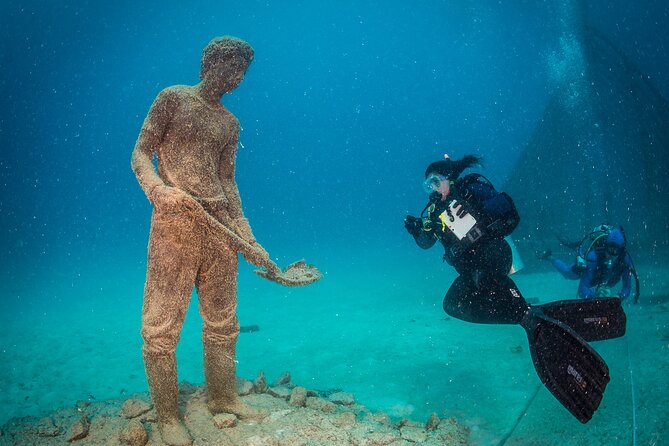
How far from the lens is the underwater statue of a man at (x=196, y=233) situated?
2.63 meters

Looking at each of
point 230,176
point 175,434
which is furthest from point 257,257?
point 175,434

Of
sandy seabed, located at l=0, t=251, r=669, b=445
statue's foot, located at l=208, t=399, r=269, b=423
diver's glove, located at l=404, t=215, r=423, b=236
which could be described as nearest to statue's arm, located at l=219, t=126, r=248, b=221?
statue's foot, located at l=208, t=399, r=269, b=423

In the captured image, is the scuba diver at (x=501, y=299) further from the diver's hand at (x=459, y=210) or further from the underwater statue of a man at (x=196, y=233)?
the underwater statue of a man at (x=196, y=233)

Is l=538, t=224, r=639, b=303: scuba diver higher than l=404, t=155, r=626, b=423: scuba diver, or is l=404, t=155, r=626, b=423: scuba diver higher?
l=538, t=224, r=639, b=303: scuba diver

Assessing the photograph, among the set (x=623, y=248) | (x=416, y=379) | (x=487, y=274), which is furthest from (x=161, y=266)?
(x=623, y=248)

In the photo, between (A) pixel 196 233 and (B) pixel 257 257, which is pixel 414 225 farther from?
(A) pixel 196 233

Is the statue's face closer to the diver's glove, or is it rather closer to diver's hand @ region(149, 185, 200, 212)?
diver's hand @ region(149, 185, 200, 212)

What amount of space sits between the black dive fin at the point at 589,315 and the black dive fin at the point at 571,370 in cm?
31

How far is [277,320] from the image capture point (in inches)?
408

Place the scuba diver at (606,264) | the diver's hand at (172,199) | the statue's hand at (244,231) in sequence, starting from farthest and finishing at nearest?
the scuba diver at (606,264) → the statue's hand at (244,231) → the diver's hand at (172,199)

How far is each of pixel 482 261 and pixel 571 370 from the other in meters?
1.23

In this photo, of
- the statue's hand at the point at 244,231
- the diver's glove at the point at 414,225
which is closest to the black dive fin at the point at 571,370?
the diver's glove at the point at 414,225

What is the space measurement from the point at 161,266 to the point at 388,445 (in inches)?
90.6

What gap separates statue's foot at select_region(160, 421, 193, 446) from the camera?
267cm
